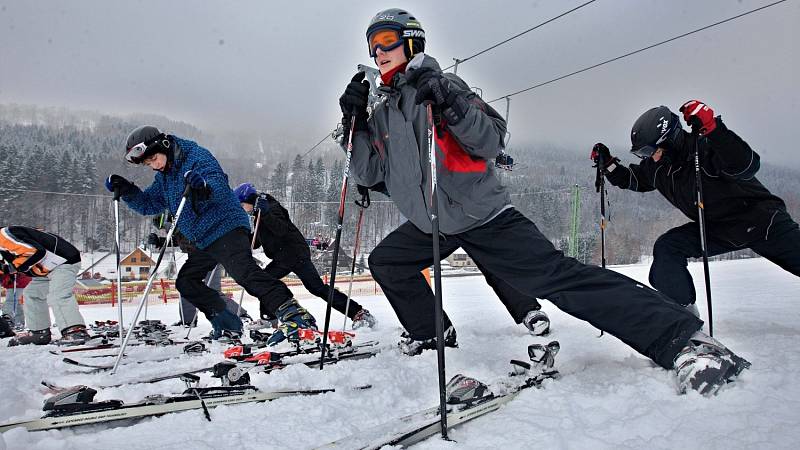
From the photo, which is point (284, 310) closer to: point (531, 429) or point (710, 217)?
point (531, 429)

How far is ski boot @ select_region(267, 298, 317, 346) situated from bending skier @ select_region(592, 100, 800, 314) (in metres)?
2.67

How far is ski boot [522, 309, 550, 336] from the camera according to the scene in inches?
133

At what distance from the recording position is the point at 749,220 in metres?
3.02

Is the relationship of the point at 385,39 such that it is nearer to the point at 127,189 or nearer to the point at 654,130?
the point at 654,130

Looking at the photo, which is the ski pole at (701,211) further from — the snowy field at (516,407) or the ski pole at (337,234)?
the ski pole at (337,234)

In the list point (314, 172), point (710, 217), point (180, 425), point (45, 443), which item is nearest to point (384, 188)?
point (180, 425)

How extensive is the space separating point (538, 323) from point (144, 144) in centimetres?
338

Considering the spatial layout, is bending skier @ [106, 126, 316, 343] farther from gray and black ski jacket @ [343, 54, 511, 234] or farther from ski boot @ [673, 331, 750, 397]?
ski boot @ [673, 331, 750, 397]

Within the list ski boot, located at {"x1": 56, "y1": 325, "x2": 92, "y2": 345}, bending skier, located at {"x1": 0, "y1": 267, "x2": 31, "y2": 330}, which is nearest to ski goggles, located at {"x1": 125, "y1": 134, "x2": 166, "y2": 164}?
ski boot, located at {"x1": 56, "y1": 325, "x2": 92, "y2": 345}

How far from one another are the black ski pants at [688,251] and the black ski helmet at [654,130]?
0.68 m

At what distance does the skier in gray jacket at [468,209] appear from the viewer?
1916mm

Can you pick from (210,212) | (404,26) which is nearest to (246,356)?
(210,212)

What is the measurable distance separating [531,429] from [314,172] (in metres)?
40.6

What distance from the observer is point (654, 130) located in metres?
3.12
